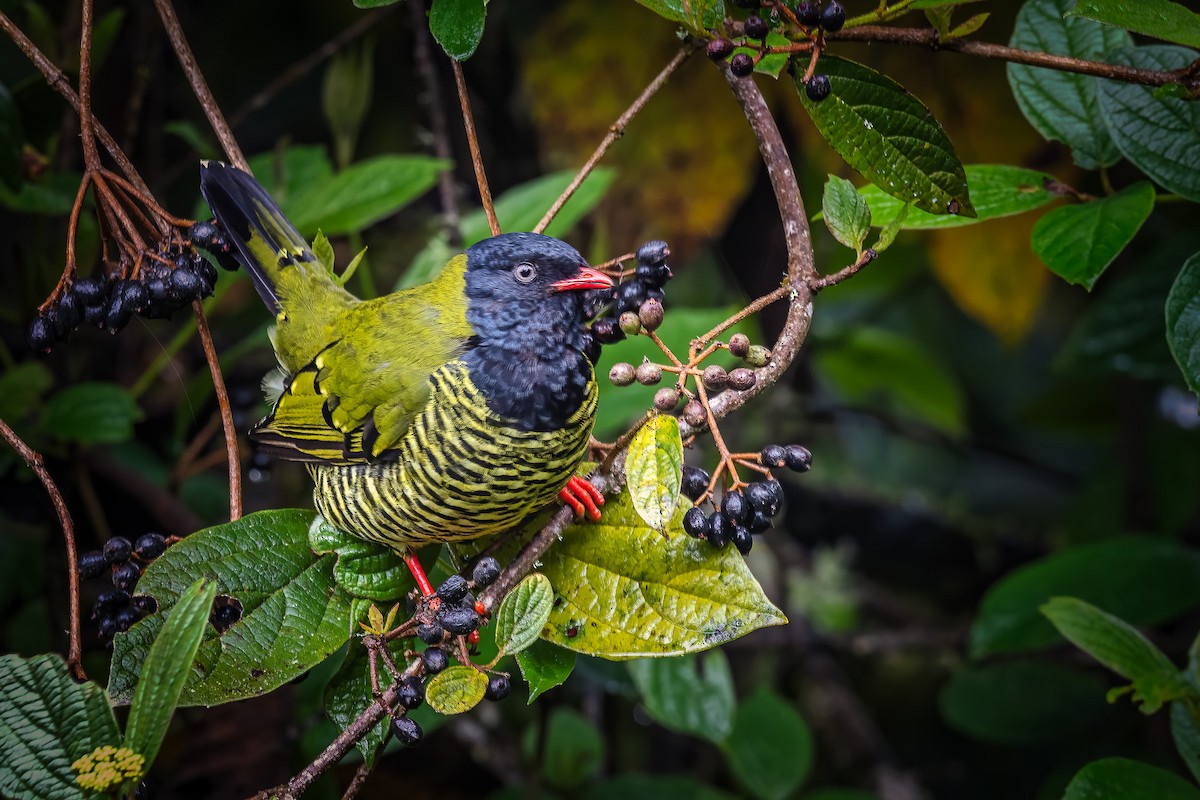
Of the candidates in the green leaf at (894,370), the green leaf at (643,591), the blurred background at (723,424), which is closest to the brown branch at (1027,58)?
the blurred background at (723,424)

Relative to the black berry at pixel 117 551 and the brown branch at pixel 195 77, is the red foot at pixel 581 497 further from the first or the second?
the brown branch at pixel 195 77

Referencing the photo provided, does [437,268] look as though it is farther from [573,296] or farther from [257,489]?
[257,489]

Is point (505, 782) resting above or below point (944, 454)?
below

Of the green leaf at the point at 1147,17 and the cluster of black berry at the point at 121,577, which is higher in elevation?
the green leaf at the point at 1147,17

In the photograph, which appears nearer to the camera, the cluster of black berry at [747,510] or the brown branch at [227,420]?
the cluster of black berry at [747,510]

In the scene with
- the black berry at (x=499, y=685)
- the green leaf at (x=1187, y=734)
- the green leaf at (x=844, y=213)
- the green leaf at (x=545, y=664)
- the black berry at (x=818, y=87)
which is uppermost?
the black berry at (x=818, y=87)

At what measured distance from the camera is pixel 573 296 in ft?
5.83

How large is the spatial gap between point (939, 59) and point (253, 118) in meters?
2.39

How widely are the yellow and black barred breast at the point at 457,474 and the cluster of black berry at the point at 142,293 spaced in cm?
42

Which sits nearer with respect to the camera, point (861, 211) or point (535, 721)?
point (861, 211)

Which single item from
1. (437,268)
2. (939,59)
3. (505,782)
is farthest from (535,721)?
(939,59)

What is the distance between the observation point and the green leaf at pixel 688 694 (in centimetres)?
229

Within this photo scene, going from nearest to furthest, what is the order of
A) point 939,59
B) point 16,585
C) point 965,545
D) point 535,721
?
1. point 16,585
2. point 939,59
3. point 535,721
4. point 965,545

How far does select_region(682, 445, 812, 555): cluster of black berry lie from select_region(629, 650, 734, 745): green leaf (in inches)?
38.4
